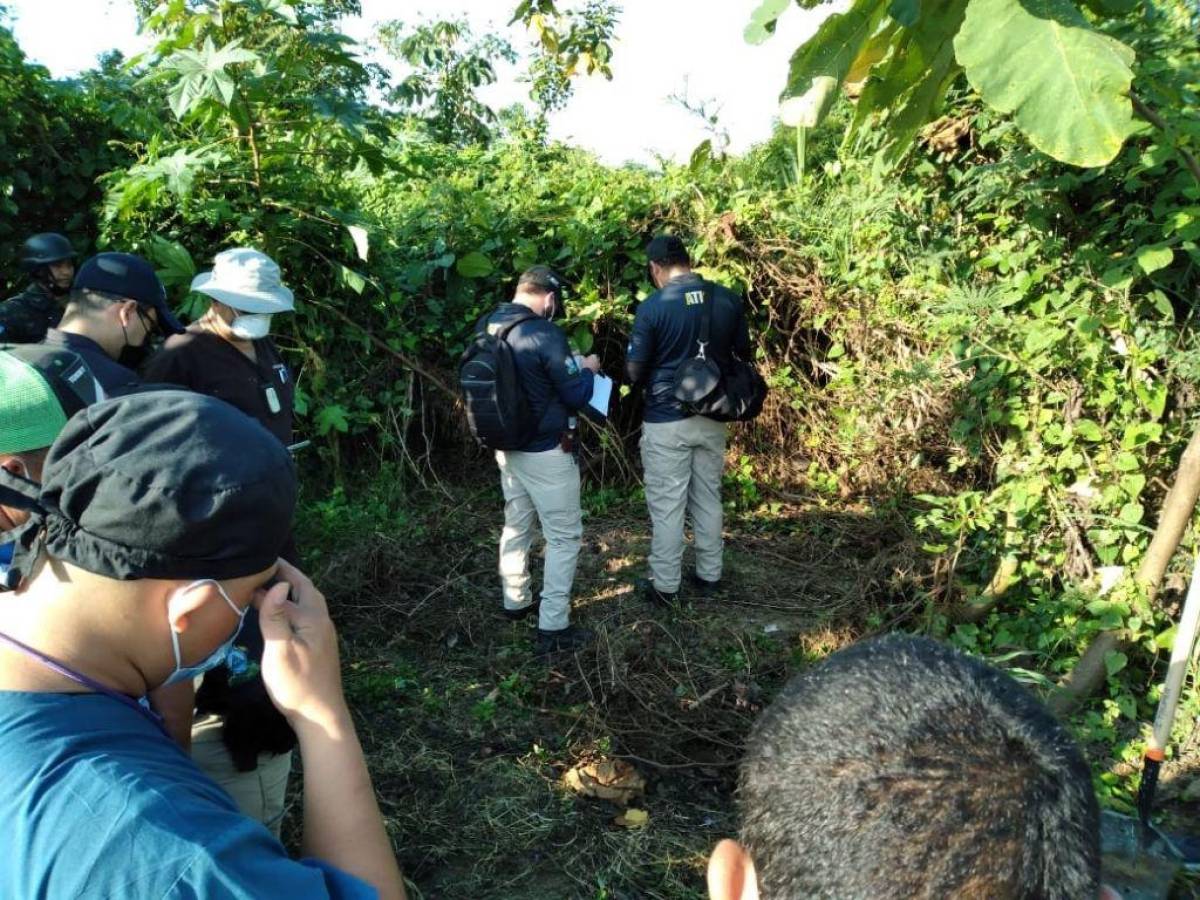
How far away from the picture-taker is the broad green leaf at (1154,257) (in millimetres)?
3604

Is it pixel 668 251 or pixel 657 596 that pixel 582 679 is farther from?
pixel 668 251

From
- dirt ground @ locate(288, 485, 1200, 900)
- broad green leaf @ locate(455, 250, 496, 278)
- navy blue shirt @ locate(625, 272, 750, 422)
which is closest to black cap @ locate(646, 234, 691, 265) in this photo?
navy blue shirt @ locate(625, 272, 750, 422)

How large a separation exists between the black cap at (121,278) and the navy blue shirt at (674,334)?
2.58 m

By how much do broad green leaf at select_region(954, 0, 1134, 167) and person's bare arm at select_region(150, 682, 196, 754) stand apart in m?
2.58

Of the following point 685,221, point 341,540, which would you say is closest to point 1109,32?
point 685,221

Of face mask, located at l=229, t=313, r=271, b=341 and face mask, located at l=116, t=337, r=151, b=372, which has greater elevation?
face mask, located at l=229, t=313, r=271, b=341

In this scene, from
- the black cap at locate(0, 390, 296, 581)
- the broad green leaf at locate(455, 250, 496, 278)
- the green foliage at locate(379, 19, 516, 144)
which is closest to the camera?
the black cap at locate(0, 390, 296, 581)

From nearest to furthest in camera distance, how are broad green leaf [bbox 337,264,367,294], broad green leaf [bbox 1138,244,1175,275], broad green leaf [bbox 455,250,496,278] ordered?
broad green leaf [bbox 1138,244,1175,275] < broad green leaf [bbox 337,264,367,294] < broad green leaf [bbox 455,250,496,278]

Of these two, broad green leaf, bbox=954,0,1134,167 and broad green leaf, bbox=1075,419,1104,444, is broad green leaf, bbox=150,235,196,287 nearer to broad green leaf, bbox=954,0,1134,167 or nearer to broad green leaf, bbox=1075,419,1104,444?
broad green leaf, bbox=954,0,1134,167

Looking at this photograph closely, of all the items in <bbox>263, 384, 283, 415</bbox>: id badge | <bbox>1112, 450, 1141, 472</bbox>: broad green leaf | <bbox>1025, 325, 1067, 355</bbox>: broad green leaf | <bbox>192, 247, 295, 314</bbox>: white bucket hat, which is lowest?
<bbox>1112, 450, 1141, 472</bbox>: broad green leaf

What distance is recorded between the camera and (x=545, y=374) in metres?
4.25

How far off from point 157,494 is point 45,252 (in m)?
4.10

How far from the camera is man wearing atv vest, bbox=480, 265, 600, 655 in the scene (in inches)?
166

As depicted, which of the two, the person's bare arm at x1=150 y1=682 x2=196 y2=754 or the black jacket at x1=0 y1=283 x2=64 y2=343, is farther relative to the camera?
the black jacket at x1=0 y1=283 x2=64 y2=343
